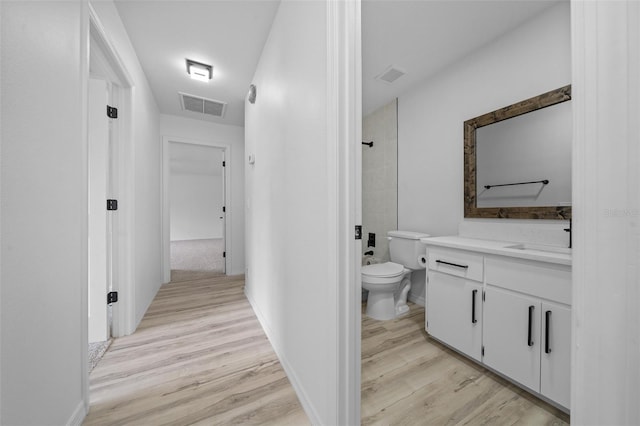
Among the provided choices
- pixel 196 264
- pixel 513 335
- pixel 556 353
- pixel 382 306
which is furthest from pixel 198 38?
pixel 196 264

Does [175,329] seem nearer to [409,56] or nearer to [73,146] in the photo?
[73,146]

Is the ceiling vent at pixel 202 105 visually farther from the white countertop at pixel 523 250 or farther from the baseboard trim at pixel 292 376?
A: the white countertop at pixel 523 250

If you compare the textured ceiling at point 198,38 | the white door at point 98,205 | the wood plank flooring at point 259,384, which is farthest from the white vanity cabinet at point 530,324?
the white door at point 98,205

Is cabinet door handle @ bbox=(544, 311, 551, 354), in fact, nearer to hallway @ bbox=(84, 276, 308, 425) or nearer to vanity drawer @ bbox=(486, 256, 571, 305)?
vanity drawer @ bbox=(486, 256, 571, 305)

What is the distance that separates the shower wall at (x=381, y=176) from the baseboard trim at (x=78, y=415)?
2.59m

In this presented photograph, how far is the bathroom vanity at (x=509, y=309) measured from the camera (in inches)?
48.0

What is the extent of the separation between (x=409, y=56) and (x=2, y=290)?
105 inches

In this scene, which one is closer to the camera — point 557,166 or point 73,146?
point 73,146

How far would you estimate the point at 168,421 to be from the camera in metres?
1.19

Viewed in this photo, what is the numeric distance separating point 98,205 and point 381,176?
2.74 meters

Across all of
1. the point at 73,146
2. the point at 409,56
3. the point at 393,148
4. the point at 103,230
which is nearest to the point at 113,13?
the point at 73,146

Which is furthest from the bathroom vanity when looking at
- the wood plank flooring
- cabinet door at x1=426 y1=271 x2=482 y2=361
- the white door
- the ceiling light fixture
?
the ceiling light fixture

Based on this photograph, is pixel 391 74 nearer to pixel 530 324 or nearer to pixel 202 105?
pixel 530 324

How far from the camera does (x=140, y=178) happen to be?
227 centimetres
